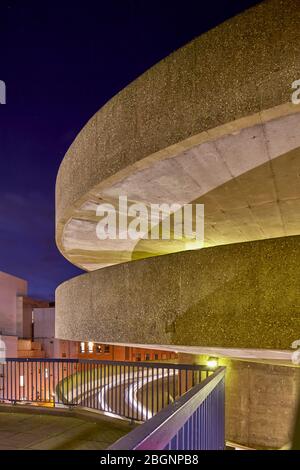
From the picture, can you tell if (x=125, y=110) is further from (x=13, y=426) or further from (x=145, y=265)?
(x=13, y=426)

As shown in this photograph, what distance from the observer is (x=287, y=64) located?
5.03m

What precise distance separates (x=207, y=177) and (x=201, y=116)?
1700mm

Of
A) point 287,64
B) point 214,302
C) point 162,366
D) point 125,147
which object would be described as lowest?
point 162,366

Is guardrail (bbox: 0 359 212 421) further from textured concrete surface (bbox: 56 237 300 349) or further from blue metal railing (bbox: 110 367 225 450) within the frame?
textured concrete surface (bbox: 56 237 300 349)

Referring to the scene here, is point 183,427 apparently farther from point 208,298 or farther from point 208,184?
point 208,184

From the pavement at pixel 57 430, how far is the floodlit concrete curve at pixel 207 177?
66.9 inches

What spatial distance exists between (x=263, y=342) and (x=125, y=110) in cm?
431

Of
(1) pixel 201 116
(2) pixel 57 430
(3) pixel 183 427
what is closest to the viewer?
(3) pixel 183 427

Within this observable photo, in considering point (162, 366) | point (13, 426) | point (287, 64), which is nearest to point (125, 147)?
point (287, 64)

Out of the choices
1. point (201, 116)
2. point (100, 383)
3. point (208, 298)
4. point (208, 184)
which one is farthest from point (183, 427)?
point (100, 383)

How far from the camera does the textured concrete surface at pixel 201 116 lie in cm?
514

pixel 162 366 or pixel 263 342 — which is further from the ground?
pixel 263 342

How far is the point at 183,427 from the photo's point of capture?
2939 mm

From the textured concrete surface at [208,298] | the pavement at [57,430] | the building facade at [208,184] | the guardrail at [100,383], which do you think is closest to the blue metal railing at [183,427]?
the guardrail at [100,383]
